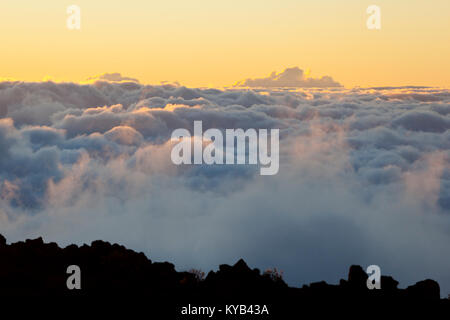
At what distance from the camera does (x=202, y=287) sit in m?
27.9

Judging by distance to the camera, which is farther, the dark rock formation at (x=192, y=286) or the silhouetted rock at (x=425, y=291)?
the silhouetted rock at (x=425, y=291)

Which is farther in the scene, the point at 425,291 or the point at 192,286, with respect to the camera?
the point at 192,286

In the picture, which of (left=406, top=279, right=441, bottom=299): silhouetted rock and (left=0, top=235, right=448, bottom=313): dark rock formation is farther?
(left=406, top=279, right=441, bottom=299): silhouetted rock
